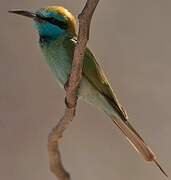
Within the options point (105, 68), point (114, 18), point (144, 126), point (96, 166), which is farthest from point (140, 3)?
point (96, 166)

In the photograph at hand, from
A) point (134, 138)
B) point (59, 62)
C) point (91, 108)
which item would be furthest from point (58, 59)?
point (91, 108)

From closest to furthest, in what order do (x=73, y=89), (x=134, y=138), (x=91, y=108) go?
(x=73, y=89), (x=134, y=138), (x=91, y=108)

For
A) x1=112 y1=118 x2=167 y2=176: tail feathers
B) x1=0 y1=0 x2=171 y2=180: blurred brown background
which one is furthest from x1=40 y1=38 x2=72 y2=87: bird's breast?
x1=0 y1=0 x2=171 y2=180: blurred brown background

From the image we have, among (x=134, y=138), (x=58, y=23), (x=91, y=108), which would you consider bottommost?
(x=91, y=108)

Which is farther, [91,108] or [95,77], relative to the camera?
[91,108]

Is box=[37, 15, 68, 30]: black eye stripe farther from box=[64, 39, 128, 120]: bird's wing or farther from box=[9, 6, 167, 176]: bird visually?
box=[64, 39, 128, 120]: bird's wing

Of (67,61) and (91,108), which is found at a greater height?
(67,61)

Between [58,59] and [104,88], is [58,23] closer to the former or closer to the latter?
[58,59]

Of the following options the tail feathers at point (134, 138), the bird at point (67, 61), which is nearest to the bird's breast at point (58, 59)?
the bird at point (67, 61)

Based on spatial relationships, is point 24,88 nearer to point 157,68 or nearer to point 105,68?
point 105,68
